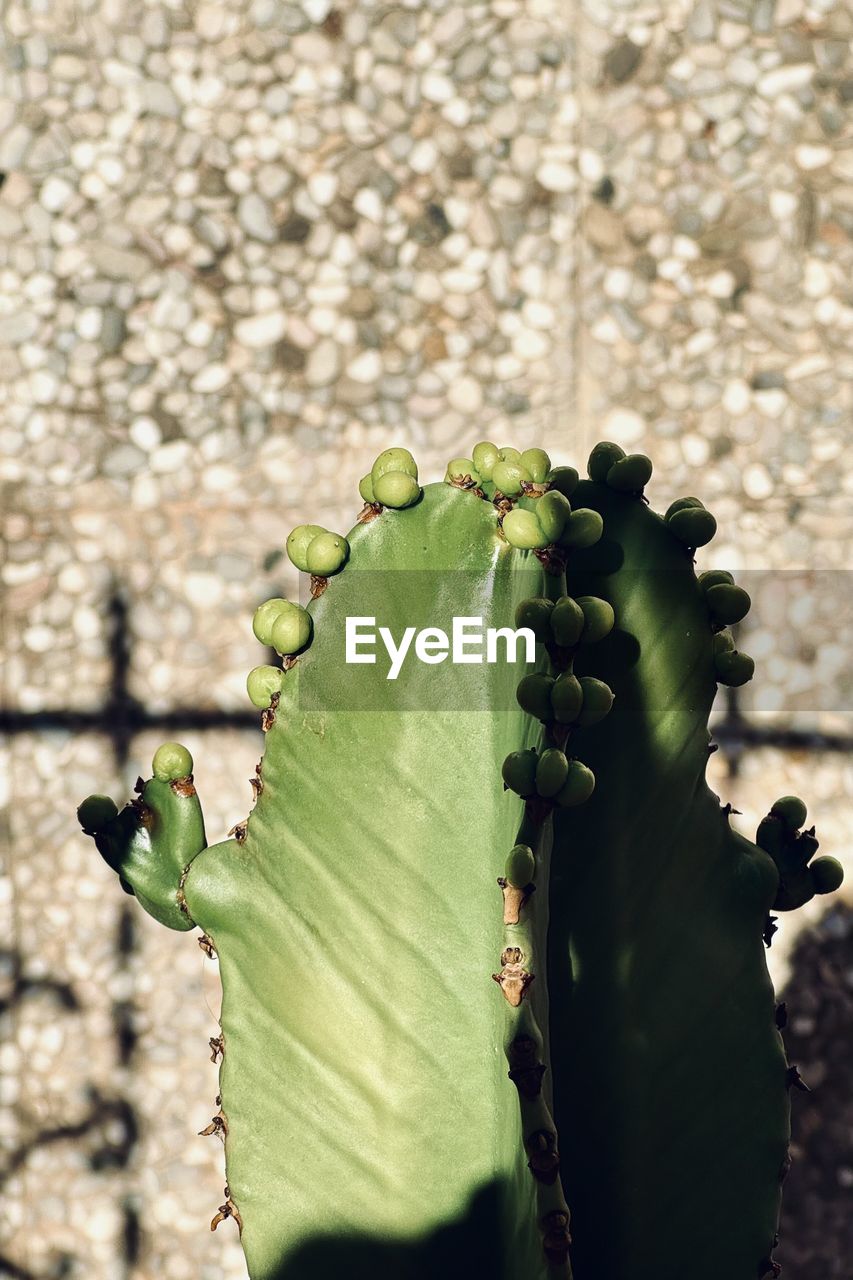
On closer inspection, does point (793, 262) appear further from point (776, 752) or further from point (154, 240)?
point (154, 240)

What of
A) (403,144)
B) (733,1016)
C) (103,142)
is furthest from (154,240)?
(733,1016)

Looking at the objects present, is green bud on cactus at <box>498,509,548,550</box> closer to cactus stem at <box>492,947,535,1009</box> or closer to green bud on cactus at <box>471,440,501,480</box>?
green bud on cactus at <box>471,440,501,480</box>

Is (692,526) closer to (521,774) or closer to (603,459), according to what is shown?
(603,459)

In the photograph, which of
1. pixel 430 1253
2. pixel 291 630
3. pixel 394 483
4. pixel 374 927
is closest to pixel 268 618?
pixel 291 630

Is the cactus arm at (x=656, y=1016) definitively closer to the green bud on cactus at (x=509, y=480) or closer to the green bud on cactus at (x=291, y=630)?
the green bud on cactus at (x=509, y=480)

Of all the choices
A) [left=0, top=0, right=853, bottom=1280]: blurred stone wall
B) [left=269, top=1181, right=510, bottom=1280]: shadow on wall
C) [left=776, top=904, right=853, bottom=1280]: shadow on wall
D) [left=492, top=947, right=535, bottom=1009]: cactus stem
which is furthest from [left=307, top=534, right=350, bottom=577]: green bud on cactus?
→ [left=776, top=904, right=853, bottom=1280]: shadow on wall

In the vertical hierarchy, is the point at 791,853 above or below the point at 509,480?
below
